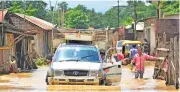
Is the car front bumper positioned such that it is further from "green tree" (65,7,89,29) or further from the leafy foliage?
"green tree" (65,7,89,29)

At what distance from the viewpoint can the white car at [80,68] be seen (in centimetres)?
1594

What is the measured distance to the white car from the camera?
1594 cm

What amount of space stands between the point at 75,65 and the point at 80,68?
0.33 meters

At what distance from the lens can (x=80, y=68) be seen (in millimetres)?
16031

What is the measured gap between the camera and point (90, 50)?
17.9 meters

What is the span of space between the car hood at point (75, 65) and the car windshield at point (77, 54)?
43cm

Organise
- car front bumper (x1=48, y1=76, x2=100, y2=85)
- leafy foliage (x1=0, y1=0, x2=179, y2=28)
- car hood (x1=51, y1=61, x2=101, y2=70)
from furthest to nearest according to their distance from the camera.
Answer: leafy foliage (x1=0, y1=0, x2=179, y2=28)
car hood (x1=51, y1=61, x2=101, y2=70)
car front bumper (x1=48, y1=76, x2=100, y2=85)

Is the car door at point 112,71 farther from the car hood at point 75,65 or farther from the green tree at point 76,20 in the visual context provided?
the green tree at point 76,20

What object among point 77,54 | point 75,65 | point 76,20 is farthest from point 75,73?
point 76,20

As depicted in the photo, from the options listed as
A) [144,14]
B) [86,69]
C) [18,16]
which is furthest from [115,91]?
[144,14]

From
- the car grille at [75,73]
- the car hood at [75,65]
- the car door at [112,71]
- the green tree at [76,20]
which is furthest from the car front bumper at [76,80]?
the green tree at [76,20]

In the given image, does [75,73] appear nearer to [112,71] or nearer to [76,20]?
[112,71]

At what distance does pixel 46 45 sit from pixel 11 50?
23.5 m

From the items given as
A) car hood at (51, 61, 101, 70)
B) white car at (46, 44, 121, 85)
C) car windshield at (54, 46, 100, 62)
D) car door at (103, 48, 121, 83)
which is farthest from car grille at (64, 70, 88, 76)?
car door at (103, 48, 121, 83)
